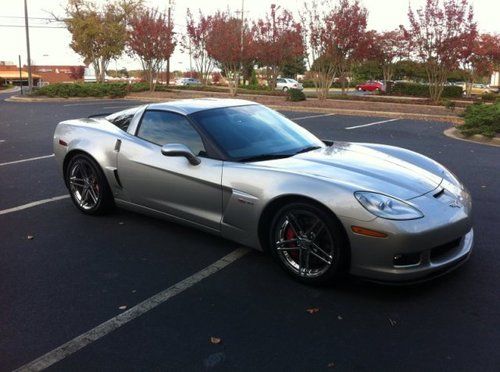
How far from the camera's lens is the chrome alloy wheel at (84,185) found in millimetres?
5070

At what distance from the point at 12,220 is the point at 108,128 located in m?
1.39

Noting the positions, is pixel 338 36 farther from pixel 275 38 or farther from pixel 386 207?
pixel 386 207

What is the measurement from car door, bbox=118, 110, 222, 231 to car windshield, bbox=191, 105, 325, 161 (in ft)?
0.52

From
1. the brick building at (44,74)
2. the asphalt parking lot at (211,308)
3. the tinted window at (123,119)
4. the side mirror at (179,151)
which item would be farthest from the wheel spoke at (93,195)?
the brick building at (44,74)

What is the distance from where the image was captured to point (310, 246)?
11.2 feet

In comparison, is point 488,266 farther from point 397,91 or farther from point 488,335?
point 397,91

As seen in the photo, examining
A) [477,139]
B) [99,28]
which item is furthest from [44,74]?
[477,139]

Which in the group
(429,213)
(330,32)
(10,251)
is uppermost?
(330,32)

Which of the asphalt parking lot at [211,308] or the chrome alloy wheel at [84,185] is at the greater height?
the chrome alloy wheel at [84,185]

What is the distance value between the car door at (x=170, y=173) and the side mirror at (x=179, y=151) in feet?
0.19

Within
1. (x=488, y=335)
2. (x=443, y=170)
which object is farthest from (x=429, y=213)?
(x=443, y=170)

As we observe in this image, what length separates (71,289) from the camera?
3.52 meters

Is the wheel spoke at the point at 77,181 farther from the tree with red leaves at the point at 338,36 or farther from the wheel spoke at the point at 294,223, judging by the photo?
the tree with red leaves at the point at 338,36

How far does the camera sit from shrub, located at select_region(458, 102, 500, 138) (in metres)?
10.7
